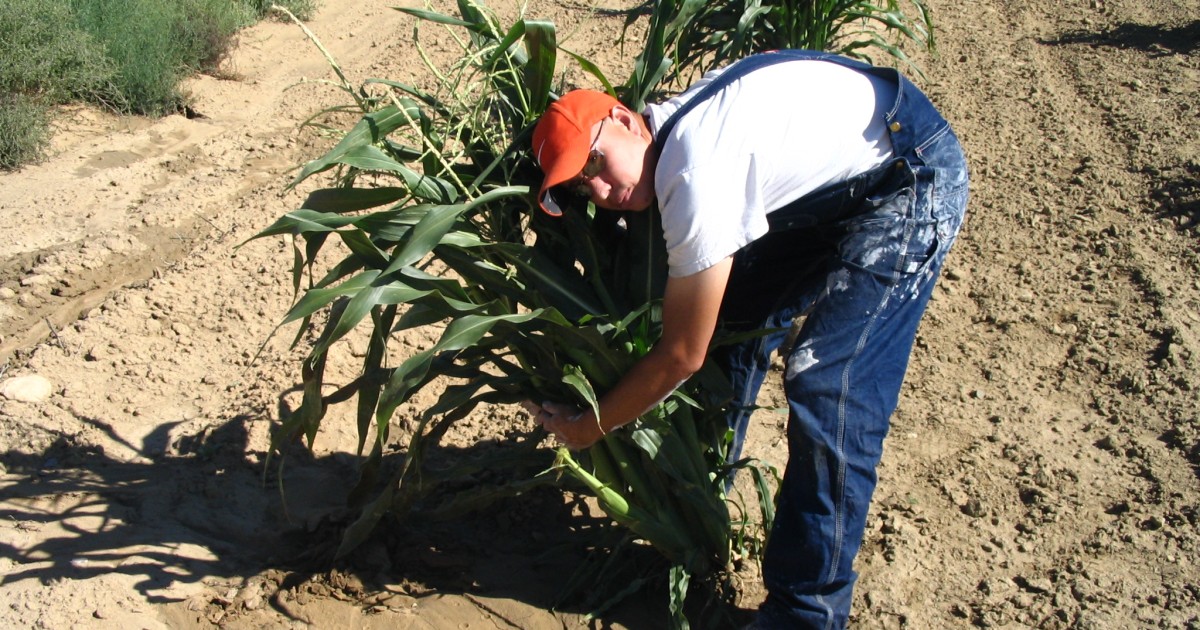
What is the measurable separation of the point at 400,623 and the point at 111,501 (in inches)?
36.3

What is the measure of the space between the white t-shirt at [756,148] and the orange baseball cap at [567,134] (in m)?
0.13

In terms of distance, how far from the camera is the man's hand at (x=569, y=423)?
2.17 meters

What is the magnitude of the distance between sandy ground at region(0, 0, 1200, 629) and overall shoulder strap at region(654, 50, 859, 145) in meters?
0.99

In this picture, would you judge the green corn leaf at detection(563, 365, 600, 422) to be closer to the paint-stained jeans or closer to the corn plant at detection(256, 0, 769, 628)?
the corn plant at detection(256, 0, 769, 628)

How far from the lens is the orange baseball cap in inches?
75.5

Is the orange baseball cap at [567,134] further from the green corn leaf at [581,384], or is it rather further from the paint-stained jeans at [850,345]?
the paint-stained jeans at [850,345]

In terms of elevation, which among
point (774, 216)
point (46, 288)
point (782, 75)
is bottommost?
point (46, 288)

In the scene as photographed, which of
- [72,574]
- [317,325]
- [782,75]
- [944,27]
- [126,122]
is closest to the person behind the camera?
[782,75]

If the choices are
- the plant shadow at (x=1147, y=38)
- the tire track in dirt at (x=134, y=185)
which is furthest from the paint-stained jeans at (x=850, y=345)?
the plant shadow at (x=1147, y=38)

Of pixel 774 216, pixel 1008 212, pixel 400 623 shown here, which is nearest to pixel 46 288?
pixel 400 623

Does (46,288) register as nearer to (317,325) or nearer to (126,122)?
(317,325)

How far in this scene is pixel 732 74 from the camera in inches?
80.9

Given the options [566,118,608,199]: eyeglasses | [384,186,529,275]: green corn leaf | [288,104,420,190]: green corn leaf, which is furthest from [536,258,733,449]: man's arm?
[288,104,420,190]: green corn leaf

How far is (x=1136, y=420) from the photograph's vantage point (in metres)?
3.11
